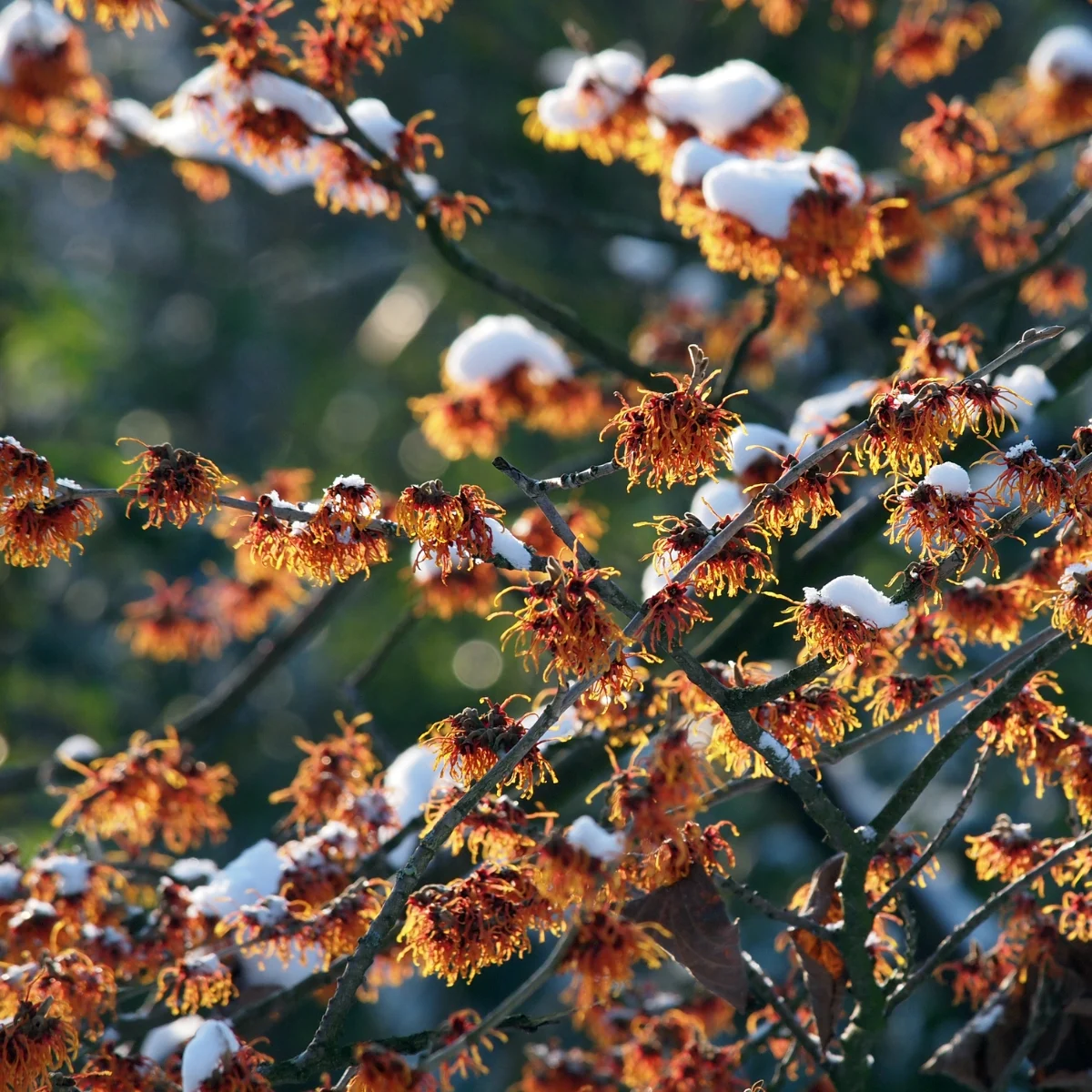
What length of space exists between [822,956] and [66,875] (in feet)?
6.32

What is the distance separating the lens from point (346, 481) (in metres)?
2.30

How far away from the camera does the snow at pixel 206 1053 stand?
2.34 metres

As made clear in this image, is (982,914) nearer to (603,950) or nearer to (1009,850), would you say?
(1009,850)

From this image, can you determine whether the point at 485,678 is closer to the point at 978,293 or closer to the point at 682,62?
the point at 682,62

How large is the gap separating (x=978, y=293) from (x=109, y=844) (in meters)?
5.84

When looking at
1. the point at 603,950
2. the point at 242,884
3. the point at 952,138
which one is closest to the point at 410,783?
the point at 242,884

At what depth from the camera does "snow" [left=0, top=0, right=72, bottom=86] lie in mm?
4570

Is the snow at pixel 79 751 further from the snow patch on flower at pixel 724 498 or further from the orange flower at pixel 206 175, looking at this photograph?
the snow patch on flower at pixel 724 498

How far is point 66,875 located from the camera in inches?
133

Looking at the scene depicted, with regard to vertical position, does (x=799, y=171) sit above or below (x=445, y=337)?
below

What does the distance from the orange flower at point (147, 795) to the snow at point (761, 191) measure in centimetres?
206

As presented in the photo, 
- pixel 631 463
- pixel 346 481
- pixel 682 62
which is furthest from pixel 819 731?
pixel 682 62

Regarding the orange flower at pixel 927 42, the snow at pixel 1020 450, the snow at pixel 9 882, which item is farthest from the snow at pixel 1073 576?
the orange flower at pixel 927 42

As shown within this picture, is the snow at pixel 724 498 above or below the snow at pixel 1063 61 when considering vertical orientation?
below
